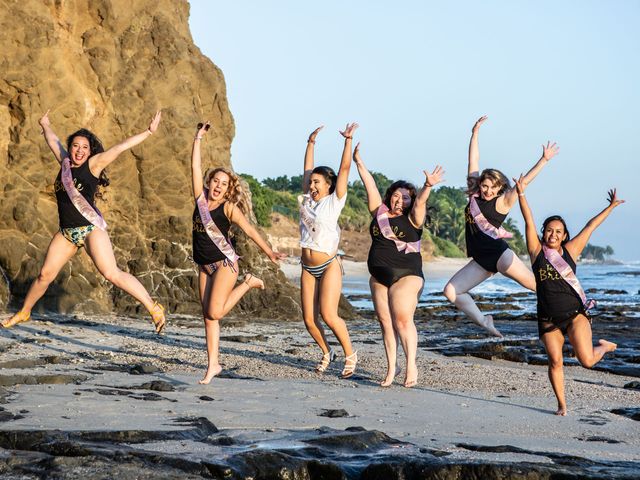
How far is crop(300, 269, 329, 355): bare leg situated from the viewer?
994 centimetres

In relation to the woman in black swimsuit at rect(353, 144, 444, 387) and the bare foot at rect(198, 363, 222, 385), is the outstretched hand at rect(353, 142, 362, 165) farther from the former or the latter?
the bare foot at rect(198, 363, 222, 385)

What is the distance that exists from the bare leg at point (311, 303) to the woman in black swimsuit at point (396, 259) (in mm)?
709

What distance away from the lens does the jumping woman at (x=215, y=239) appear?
902 centimetres

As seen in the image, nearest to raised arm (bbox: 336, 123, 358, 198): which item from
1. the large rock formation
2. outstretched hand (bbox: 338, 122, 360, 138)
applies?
outstretched hand (bbox: 338, 122, 360, 138)

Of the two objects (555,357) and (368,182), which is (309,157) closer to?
(368,182)

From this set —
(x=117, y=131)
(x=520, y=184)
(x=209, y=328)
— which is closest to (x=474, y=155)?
(x=520, y=184)

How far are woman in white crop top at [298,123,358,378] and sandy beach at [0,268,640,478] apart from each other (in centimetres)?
56

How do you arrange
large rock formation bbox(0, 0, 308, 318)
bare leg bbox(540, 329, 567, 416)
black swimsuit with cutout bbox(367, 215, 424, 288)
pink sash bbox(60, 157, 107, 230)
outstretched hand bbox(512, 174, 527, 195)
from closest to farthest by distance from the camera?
1. bare leg bbox(540, 329, 567, 416)
2. outstretched hand bbox(512, 174, 527, 195)
3. pink sash bbox(60, 157, 107, 230)
4. black swimsuit with cutout bbox(367, 215, 424, 288)
5. large rock formation bbox(0, 0, 308, 318)

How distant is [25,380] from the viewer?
779 cm

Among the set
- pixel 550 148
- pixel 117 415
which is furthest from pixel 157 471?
pixel 550 148

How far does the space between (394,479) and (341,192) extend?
492 cm

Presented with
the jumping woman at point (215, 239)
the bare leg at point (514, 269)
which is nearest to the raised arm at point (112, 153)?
the jumping woman at point (215, 239)

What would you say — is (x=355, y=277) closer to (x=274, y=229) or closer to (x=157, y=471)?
(x=274, y=229)

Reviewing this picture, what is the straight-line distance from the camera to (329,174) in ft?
32.3
